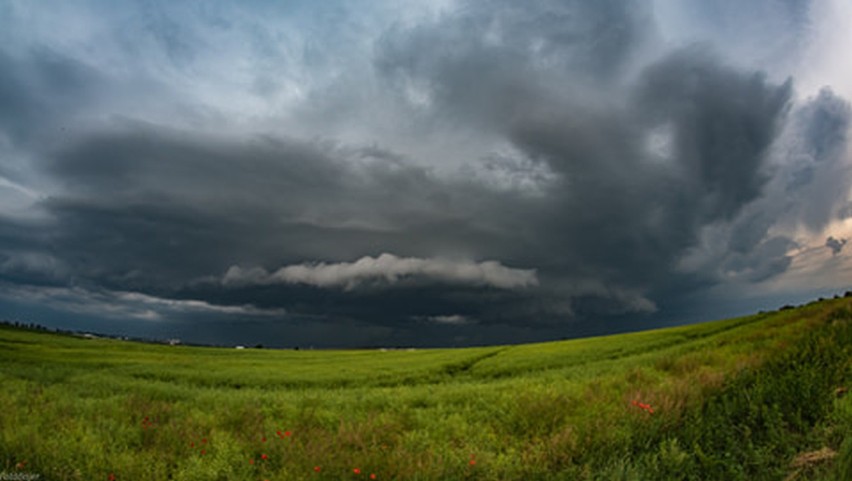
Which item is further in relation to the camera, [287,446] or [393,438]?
[393,438]

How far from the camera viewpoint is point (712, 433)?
8328 mm

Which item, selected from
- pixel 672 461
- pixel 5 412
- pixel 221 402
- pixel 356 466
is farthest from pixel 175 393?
pixel 672 461

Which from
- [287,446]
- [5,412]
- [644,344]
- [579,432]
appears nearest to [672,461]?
[579,432]

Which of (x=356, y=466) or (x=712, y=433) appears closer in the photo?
(x=356, y=466)

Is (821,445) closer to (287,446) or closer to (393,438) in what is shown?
(393,438)

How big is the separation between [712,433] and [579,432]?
2332 millimetres

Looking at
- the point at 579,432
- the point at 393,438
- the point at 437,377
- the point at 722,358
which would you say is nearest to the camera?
the point at 579,432

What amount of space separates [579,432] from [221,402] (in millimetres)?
15294

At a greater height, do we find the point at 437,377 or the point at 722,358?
the point at 722,358

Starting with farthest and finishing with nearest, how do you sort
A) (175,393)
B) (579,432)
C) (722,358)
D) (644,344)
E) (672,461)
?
1. (644,344)
2. (175,393)
3. (722,358)
4. (579,432)
5. (672,461)

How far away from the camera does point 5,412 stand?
11828 mm

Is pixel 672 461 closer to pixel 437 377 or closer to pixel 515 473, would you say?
pixel 515 473

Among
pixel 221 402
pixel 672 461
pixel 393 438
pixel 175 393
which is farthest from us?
pixel 175 393

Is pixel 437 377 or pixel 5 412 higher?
pixel 5 412
